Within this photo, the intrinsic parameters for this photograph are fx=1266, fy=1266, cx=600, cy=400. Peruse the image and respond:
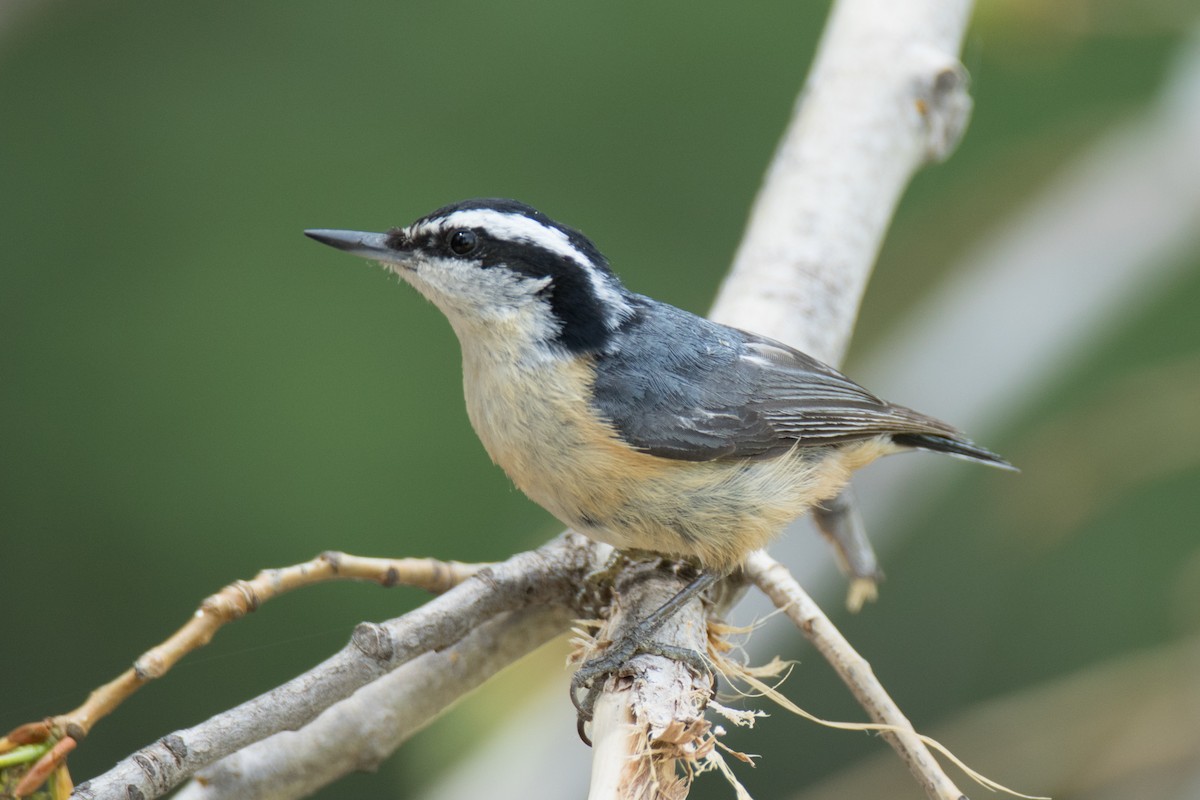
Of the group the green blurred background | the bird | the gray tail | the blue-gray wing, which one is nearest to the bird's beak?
the bird

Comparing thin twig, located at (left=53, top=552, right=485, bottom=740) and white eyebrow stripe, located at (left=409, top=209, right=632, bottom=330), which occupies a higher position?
white eyebrow stripe, located at (left=409, top=209, right=632, bottom=330)

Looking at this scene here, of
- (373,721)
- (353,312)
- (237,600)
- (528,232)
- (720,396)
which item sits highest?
(353,312)

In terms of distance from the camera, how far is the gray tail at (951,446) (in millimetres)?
2568

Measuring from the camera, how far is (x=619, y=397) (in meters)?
2.24

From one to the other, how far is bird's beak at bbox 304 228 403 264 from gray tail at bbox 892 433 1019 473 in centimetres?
107

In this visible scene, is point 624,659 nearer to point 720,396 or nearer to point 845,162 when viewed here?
point 720,396

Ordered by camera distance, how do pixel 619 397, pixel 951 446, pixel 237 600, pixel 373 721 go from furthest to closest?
pixel 951 446 → pixel 619 397 → pixel 373 721 → pixel 237 600

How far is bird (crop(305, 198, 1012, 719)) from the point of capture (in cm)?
A: 216

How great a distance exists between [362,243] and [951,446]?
1.24 m

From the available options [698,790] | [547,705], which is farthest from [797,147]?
[698,790]

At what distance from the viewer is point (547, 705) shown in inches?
101

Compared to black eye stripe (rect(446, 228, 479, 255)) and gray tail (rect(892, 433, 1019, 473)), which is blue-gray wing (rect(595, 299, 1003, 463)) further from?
black eye stripe (rect(446, 228, 479, 255))

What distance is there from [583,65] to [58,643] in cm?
292

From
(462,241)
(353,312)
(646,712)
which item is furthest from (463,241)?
(353,312)
